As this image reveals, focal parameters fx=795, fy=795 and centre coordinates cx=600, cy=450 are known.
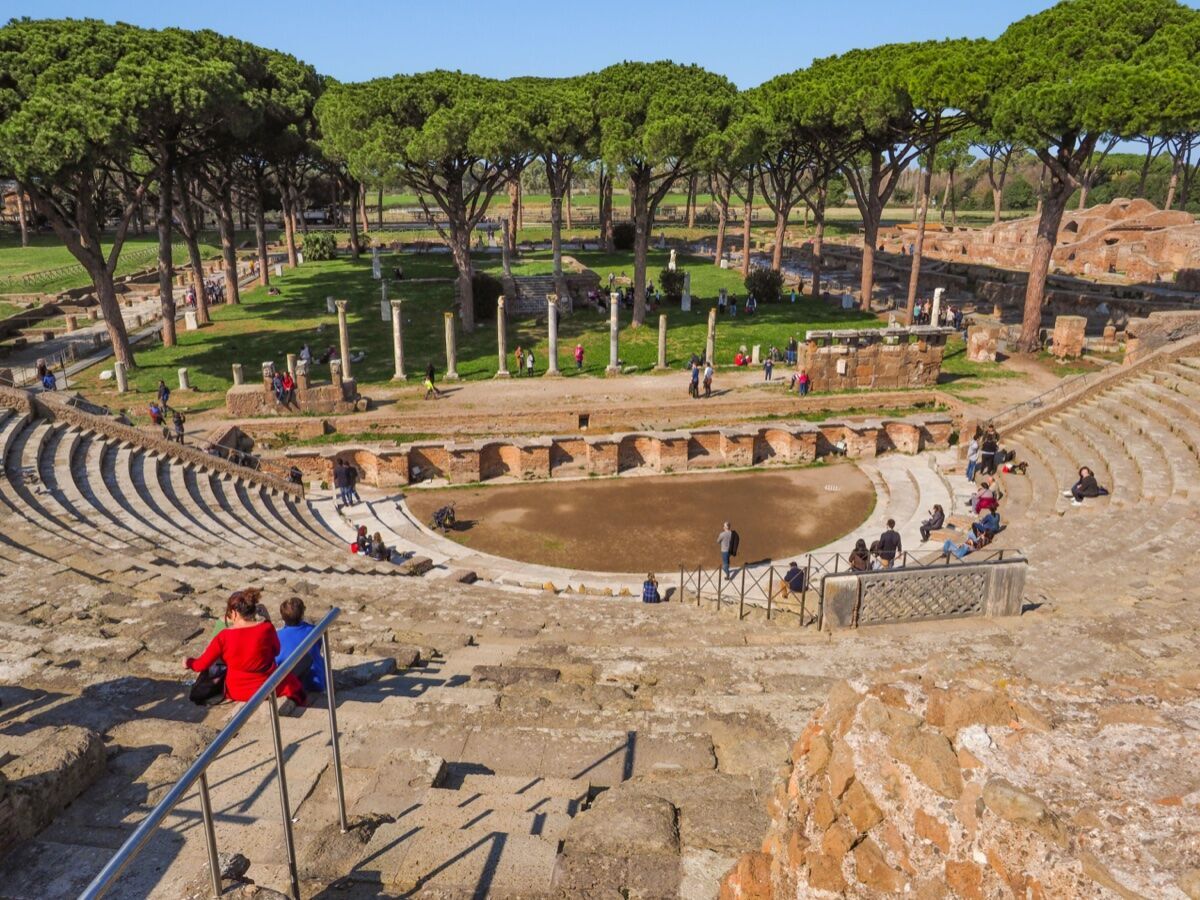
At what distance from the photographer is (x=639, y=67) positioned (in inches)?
1371

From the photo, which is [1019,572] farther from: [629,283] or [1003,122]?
[629,283]

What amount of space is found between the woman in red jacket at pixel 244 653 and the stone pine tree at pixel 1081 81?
1196 inches

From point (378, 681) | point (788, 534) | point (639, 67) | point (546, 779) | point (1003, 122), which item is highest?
point (639, 67)

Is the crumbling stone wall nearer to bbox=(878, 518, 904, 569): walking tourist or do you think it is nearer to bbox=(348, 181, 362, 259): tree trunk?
bbox=(878, 518, 904, 569): walking tourist

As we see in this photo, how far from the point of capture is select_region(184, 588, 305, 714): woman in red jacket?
643cm

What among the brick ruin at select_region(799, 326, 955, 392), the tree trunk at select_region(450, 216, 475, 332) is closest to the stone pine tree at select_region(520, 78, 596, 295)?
the tree trunk at select_region(450, 216, 475, 332)

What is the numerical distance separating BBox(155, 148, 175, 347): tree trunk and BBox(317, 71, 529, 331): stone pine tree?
6.13 meters

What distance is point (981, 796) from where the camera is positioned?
3631mm

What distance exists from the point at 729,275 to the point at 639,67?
17766 millimetres

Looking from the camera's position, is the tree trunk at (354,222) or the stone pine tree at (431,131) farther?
the tree trunk at (354,222)

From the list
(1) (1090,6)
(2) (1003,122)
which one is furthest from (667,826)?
(1) (1090,6)

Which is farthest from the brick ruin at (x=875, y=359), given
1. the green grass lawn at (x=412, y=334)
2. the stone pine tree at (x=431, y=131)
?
the stone pine tree at (x=431, y=131)

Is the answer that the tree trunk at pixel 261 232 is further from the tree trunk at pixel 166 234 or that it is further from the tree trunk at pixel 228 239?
the tree trunk at pixel 166 234

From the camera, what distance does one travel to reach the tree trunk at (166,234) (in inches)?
1152
